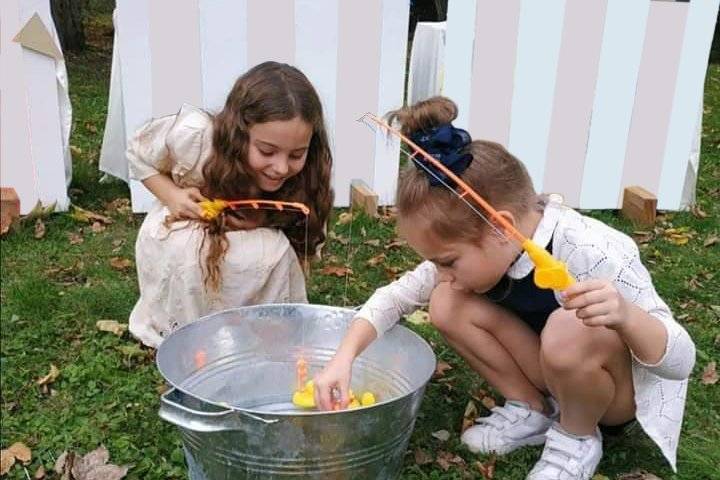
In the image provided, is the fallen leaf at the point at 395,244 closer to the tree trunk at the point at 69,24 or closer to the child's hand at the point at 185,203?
the child's hand at the point at 185,203

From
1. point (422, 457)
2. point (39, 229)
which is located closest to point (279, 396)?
point (422, 457)

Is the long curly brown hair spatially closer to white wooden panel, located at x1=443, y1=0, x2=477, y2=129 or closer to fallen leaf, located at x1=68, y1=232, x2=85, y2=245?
fallen leaf, located at x1=68, y1=232, x2=85, y2=245

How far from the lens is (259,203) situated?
78.0 inches

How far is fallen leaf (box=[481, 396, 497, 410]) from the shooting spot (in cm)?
183

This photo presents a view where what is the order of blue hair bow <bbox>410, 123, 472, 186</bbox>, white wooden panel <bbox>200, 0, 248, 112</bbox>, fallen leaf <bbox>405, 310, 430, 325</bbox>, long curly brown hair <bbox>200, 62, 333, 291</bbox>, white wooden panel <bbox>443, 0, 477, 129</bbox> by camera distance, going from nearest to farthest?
1. blue hair bow <bbox>410, 123, 472, 186</bbox>
2. long curly brown hair <bbox>200, 62, 333, 291</bbox>
3. fallen leaf <bbox>405, 310, 430, 325</bbox>
4. white wooden panel <bbox>200, 0, 248, 112</bbox>
5. white wooden panel <bbox>443, 0, 477, 129</bbox>

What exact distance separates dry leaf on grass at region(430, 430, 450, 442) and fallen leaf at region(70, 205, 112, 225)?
5.20 ft

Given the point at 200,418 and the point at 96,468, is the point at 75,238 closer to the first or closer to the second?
the point at 96,468

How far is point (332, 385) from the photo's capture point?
1414 mm

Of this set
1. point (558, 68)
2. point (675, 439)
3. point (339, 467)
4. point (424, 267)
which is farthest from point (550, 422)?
point (558, 68)

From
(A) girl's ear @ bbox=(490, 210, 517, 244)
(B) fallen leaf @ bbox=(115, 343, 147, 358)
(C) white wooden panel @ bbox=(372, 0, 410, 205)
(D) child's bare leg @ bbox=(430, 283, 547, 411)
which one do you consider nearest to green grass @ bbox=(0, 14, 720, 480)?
(B) fallen leaf @ bbox=(115, 343, 147, 358)

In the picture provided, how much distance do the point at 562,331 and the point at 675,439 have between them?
0.30 meters

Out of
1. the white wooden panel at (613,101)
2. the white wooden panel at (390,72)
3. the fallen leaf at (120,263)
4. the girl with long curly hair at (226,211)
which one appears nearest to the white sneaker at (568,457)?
the girl with long curly hair at (226,211)

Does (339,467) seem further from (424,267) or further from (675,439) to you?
(675,439)

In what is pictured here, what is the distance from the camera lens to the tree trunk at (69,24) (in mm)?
6664
